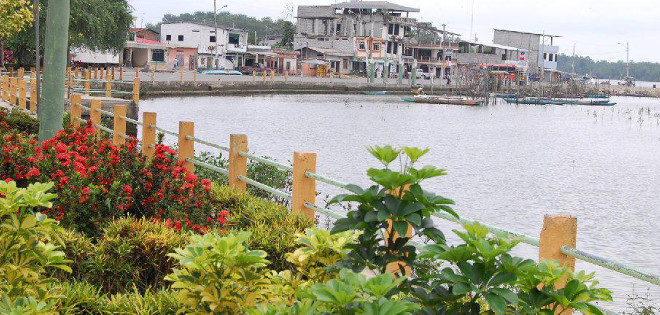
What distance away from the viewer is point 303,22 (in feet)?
388

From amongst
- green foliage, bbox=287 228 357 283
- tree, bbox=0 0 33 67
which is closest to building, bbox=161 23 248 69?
tree, bbox=0 0 33 67

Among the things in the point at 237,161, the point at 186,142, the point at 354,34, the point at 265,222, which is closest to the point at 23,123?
the point at 186,142

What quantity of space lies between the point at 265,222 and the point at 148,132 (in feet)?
19.0

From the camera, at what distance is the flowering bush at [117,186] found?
26.6 ft

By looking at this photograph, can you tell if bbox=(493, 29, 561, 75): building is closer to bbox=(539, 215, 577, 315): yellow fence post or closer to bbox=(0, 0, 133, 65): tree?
bbox=(0, 0, 133, 65): tree

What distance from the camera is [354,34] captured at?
373ft

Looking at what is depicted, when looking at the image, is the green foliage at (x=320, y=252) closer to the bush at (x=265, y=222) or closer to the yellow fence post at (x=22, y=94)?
the bush at (x=265, y=222)

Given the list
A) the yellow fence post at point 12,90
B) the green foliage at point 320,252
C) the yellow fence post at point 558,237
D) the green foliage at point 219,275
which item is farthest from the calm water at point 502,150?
the green foliage at point 219,275

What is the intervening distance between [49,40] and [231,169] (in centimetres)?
295

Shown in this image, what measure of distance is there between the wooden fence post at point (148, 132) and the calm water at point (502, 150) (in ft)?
25.2

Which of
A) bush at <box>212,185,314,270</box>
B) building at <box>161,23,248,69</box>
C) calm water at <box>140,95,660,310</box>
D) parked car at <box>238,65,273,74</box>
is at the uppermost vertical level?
building at <box>161,23,248,69</box>

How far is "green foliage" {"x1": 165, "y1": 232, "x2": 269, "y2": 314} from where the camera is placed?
167 inches

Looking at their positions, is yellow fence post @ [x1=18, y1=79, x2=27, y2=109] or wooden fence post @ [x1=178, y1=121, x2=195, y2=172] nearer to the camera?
wooden fence post @ [x1=178, y1=121, x2=195, y2=172]

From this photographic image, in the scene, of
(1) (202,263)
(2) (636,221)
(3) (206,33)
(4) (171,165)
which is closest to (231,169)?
(4) (171,165)
